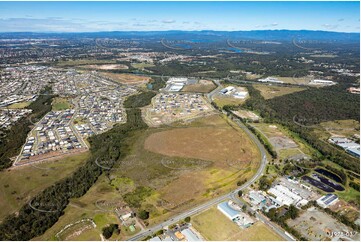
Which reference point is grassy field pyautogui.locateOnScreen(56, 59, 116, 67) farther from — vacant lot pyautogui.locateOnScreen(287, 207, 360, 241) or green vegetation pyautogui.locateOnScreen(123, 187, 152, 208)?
vacant lot pyautogui.locateOnScreen(287, 207, 360, 241)

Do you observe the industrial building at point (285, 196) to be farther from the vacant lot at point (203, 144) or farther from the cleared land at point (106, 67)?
the cleared land at point (106, 67)

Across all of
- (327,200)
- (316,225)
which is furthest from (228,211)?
(327,200)

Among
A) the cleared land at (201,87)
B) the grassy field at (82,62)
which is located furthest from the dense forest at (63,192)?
the grassy field at (82,62)

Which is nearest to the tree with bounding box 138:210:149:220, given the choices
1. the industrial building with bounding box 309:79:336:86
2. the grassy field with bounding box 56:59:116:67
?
the industrial building with bounding box 309:79:336:86

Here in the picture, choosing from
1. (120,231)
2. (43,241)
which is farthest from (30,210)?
(120,231)

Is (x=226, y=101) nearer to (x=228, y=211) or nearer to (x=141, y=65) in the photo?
(x=228, y=211)

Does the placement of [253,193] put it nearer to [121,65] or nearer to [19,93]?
[19,93]
